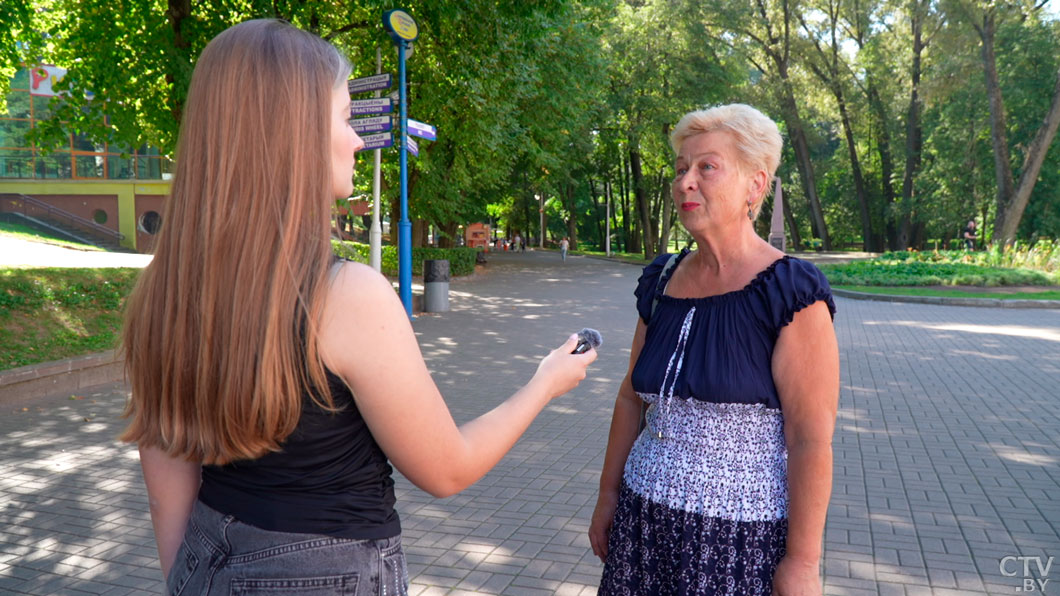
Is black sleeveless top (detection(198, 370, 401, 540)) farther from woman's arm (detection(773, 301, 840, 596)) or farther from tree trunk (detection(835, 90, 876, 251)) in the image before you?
tree trunk (detection(835, 90, 876, 251))

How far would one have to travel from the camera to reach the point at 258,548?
4.66 feet

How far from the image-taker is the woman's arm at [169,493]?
5.25 ft

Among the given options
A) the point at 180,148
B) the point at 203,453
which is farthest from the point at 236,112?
the point at 203,453

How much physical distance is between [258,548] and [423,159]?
21.2 meters

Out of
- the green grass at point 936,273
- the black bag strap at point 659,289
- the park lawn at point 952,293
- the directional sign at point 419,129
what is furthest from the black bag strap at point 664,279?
the green grass at point 936,273

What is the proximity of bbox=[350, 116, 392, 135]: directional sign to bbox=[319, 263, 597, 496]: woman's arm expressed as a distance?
1112 cm

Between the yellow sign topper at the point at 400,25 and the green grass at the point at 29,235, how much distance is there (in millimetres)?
25616

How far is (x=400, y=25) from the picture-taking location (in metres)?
11.8

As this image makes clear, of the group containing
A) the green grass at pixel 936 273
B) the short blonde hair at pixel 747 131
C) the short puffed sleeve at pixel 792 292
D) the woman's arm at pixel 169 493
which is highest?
the short blonde hair at pixel 747 131

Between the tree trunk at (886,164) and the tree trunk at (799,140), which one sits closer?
the tree trunk at (799,140)

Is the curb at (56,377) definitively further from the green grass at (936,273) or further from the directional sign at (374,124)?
the green grass at (936,273)

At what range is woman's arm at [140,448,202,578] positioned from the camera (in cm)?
160

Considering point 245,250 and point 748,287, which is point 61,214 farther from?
point 245,250
